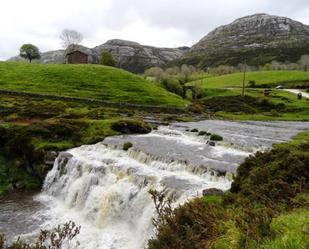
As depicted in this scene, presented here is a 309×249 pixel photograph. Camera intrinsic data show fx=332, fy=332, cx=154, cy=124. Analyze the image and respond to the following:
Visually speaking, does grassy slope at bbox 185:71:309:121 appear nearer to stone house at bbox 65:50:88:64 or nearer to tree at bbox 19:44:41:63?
stone house at bbox 65:50:88:64

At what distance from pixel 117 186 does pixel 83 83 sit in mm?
71422

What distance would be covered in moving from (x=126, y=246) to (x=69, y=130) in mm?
23500

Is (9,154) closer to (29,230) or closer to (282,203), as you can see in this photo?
(29,230)

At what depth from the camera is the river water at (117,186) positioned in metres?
20.3

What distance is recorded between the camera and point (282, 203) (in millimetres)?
11055

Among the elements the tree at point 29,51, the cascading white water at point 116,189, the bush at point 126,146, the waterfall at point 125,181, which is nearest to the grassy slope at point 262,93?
the waterfall at point 125,181

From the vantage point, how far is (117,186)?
23.9 metres

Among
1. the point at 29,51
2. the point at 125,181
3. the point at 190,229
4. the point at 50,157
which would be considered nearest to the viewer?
the point at 190,229

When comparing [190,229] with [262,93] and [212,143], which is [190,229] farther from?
[262,93]

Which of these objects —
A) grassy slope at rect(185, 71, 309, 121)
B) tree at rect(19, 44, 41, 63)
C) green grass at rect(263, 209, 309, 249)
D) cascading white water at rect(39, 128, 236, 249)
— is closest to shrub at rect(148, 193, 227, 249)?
green grass at rect(263, 209, 309, 249)

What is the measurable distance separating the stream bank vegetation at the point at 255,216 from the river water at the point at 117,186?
4.19 metres

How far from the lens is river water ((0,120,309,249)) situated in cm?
2030

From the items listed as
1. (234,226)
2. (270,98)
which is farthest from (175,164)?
(270,98)

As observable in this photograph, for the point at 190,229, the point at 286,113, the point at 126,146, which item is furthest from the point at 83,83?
the point at 190,229
